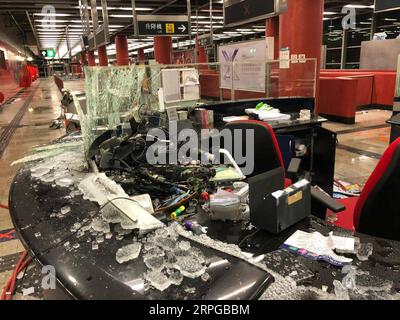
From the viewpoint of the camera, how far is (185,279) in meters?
0.91

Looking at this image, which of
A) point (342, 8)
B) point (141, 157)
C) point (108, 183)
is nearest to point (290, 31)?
point (141, 157)

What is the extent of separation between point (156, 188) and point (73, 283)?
669mm

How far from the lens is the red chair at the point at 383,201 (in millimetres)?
1438

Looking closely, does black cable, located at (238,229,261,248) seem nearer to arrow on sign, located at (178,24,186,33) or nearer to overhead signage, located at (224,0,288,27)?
overhead signage, located at (224,0,288,27)

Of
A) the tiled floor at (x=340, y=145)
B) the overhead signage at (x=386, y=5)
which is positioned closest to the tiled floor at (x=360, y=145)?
the tiled floor at (x=340, y=145)

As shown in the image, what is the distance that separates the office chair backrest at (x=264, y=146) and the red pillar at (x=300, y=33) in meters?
3.25

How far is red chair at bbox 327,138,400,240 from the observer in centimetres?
144

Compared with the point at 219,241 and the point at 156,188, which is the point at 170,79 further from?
the point at 219,241

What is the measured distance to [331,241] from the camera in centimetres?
112

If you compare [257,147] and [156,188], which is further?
[257,147]

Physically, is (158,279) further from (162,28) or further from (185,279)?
(162,28)

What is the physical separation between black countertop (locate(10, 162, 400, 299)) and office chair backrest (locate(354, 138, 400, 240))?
41cm

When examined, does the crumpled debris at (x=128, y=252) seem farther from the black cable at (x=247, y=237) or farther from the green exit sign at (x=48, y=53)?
the green exit sign at (x=48, y=53)

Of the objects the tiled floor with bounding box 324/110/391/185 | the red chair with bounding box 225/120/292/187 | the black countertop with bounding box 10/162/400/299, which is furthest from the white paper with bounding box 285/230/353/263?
the tiled floor with bounding box 324/110/391/185
